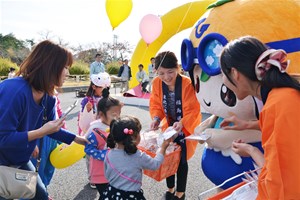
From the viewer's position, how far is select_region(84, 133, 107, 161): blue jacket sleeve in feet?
8.31

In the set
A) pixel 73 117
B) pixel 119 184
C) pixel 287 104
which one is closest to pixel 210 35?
pixel 287 104

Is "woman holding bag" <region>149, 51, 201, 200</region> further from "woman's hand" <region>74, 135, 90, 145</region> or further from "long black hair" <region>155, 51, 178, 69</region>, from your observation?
"woman's hand" <region>74, 135, 90, 145</region>

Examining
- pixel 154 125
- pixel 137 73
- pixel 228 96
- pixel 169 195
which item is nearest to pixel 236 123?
pixel 228 96

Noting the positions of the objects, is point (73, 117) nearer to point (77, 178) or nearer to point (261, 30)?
point (77, 178)

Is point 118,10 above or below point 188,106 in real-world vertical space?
above

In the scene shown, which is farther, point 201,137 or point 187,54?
point 187,54

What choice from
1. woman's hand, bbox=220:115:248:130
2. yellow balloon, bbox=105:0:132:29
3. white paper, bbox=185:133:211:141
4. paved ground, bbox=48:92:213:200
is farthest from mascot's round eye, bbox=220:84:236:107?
yellow balloon, bbox=105:0:132:29

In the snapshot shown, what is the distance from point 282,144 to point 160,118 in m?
1.81

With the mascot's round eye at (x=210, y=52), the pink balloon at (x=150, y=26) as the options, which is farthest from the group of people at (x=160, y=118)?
the pink balloon at (x=150, y=26)

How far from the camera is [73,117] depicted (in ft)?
25.3

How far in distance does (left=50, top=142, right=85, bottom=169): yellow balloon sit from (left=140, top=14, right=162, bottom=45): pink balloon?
3134mm

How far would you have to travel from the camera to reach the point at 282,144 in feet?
3.87

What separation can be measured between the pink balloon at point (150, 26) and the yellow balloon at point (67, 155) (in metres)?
3.13

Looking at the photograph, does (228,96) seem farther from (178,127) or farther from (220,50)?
(178,127)
